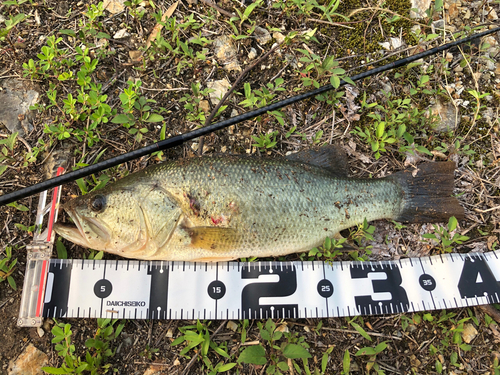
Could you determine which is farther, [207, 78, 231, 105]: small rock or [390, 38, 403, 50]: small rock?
[390, 38, 403, 50]: small rock

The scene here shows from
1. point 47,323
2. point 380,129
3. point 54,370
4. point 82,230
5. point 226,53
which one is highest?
point 226,53

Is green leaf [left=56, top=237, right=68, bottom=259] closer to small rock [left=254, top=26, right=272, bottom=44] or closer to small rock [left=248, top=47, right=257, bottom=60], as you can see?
small rock [left=248, top=47, right=257, bottom=60]

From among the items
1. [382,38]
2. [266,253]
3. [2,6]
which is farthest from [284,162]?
[2,6]

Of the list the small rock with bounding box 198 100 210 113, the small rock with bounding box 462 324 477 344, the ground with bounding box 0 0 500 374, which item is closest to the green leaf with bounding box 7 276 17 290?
the ground with bounding box 0 0 500 374

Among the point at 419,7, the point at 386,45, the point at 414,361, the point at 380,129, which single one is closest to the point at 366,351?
the point at 414,361

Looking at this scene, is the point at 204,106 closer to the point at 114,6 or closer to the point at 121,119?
the point at 121,119

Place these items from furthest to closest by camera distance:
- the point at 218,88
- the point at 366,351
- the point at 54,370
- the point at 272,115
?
the point at 218,88 → the point at 272,115 → the point at 366,351 → the point at 54,370
